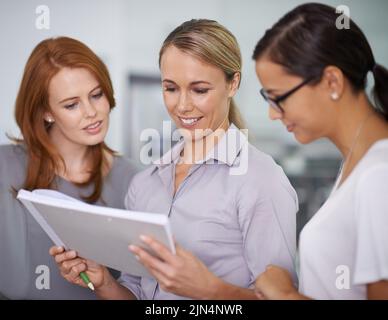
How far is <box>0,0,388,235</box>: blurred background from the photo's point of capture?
1.58 m

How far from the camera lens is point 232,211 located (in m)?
1.43

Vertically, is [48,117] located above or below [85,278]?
above

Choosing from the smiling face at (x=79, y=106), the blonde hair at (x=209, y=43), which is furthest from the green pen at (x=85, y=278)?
the blonde hair at (x=209, y=43)

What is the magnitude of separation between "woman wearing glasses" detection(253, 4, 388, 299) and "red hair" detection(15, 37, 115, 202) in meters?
0.61

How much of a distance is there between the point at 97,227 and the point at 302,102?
22.5 inches

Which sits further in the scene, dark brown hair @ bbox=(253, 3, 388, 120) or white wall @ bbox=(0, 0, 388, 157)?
white wall @ bbox=(0, 0, 388, 157)

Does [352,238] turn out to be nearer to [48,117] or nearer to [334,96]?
[334,96]

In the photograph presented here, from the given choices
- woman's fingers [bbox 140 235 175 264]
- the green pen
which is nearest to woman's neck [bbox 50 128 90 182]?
the green pen

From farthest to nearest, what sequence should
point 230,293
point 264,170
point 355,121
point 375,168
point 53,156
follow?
1. point 53,156
2. point 264,170
3. point 230,293
4. point 355,121
5. point 375,168

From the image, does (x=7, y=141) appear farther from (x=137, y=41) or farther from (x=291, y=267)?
(x=291, y=267)

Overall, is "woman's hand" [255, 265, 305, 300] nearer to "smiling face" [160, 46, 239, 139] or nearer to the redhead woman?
"smiling face" [160, 46, 239, 139]

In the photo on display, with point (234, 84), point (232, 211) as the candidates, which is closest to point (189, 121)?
point (234, 84)

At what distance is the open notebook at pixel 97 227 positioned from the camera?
46.8 inches
